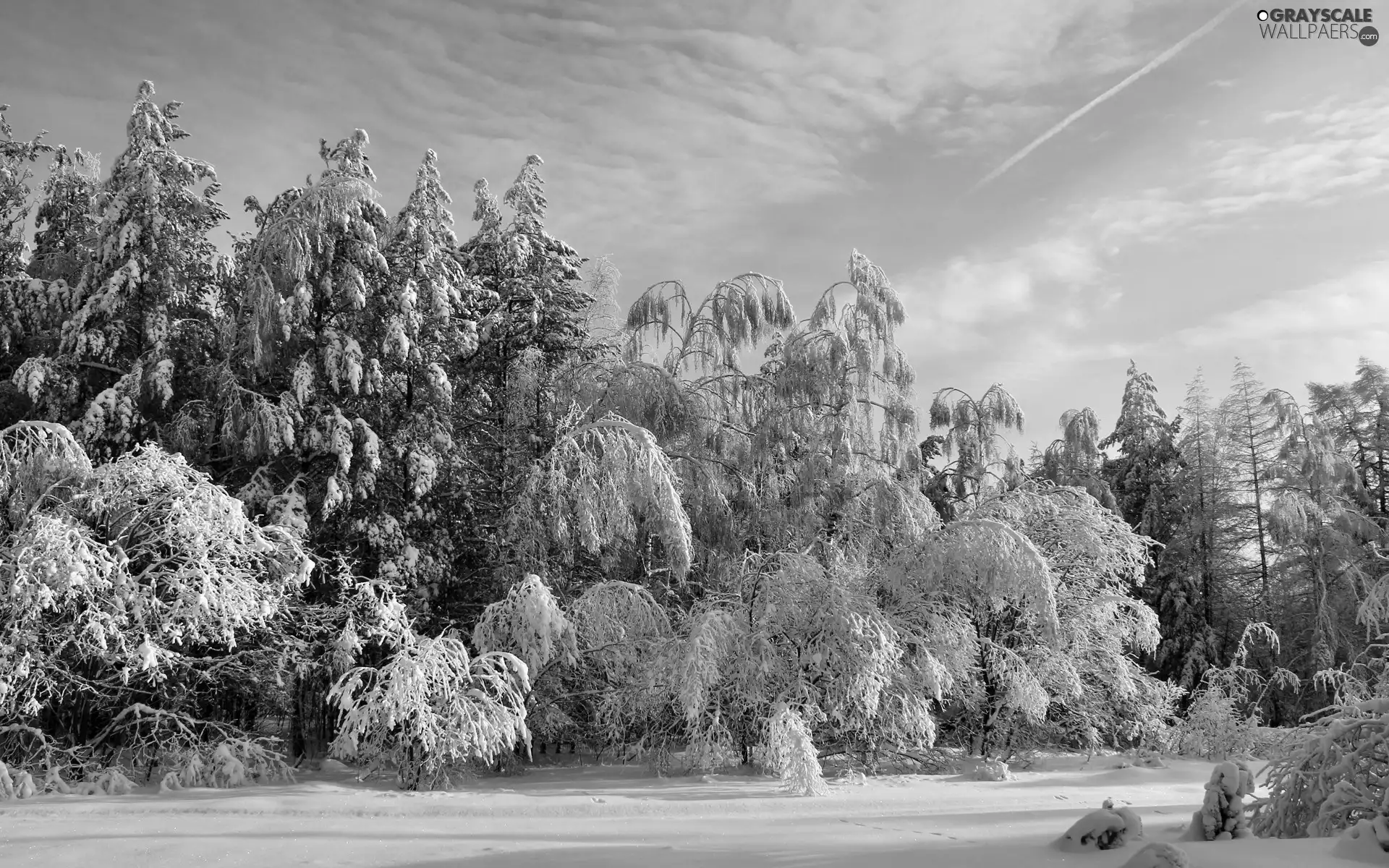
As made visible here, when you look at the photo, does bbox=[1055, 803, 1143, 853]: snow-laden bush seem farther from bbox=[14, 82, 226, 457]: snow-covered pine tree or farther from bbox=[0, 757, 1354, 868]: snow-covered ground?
bbox=[14, 82, 226, 457]: snow-covered pine tree

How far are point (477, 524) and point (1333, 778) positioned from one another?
1098 cm

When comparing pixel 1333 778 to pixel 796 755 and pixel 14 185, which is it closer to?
pixel 796 755

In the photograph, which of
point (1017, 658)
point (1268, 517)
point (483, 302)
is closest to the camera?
point (1017, 658)

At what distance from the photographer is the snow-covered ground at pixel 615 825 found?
6000 mm

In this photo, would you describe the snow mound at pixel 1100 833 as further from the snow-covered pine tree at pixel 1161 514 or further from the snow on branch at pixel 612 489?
the snow-covered pine tree at pixel 1161 514

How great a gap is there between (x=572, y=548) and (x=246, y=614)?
4054mm

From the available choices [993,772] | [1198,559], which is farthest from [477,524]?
[1198,559]

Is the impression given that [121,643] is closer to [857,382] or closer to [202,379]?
[202,379]

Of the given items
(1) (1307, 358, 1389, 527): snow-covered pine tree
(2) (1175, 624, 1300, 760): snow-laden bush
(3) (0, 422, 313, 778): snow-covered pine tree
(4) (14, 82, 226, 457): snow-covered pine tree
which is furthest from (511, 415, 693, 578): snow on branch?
(1) (1307, 358, 1389, 527): snow-covered pine tree

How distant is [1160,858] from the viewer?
4.91 meters

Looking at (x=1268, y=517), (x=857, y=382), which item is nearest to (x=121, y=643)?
(x=857, y=382)

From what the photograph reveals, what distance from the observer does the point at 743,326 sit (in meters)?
13.9

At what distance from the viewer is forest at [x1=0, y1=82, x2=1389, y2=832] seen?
A: 10055 millimetres

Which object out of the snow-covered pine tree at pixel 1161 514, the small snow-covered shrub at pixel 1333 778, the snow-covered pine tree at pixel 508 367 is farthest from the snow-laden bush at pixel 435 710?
the snow-covered pine tree at pixel 1161 514
